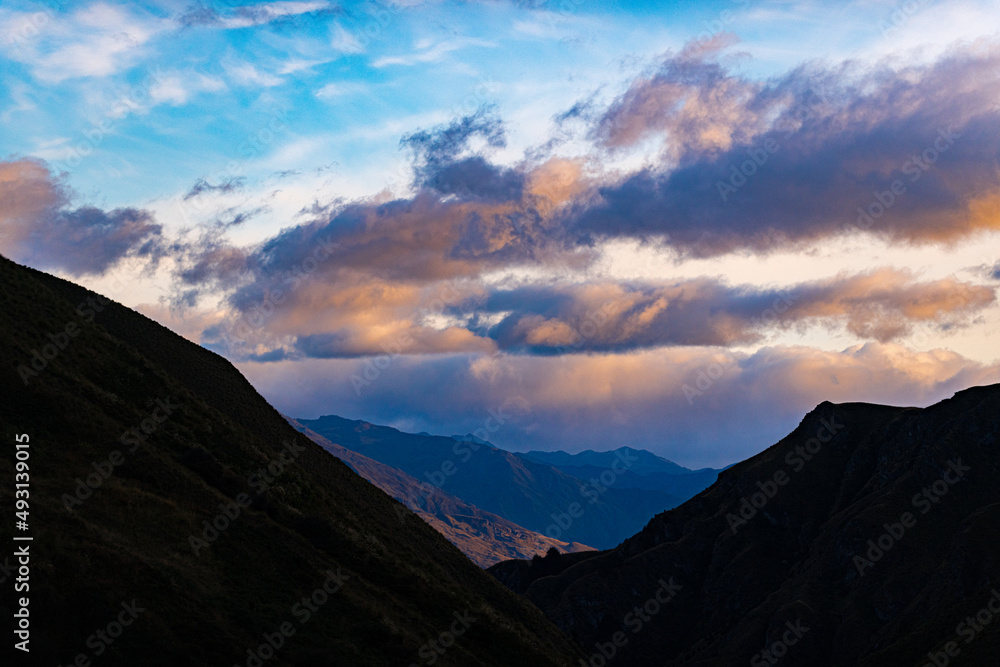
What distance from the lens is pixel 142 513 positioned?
48719mm

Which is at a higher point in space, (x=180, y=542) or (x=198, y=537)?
(x=198, y=537)

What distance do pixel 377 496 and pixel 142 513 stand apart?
5699 centimetres

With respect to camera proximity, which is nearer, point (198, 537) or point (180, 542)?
point (180, 542)

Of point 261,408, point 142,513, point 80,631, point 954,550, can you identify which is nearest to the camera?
point 80,631

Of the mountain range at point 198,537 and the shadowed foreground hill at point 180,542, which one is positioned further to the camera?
the mountain range at point 198,537

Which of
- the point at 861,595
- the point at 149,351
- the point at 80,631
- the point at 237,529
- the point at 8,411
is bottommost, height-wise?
the point at 861,595

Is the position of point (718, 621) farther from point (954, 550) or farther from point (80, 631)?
point (80, 631)

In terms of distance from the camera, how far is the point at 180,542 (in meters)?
47.7

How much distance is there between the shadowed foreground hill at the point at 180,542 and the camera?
38.1 metres

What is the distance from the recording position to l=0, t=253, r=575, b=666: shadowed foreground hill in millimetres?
38125

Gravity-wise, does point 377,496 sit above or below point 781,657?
above

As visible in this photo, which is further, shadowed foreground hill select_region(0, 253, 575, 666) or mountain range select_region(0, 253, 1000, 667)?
mountain range select_region(0, 253, 1000, 667)

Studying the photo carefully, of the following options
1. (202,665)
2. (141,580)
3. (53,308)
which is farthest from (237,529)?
(53,308)

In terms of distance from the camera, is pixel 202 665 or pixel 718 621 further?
pixel 718 621
